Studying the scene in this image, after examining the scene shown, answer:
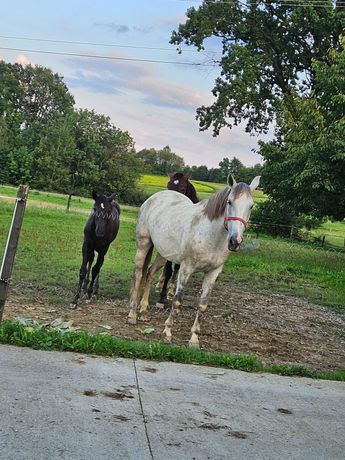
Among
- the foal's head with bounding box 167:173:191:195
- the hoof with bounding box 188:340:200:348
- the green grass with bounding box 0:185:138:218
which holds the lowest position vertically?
the green grass with bounding box 0:185:138:218

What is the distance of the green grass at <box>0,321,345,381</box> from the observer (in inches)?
190

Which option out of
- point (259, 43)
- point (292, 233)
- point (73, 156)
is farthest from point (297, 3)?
point (73, 156)

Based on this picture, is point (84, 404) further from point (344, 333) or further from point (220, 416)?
point (344, 333)

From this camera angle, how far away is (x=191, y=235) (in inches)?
259

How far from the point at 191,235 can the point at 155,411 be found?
3.21 meters

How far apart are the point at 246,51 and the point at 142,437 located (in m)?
23.1

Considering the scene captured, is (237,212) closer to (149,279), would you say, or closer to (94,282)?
(149,279)

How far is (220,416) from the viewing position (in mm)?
3693

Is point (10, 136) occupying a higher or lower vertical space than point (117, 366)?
higher

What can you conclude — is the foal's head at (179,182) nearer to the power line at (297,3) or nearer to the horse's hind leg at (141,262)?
the horse's hind leg at (141,262)

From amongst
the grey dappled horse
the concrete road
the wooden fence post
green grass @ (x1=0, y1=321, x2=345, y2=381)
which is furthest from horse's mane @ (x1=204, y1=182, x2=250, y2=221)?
the wooden fence post

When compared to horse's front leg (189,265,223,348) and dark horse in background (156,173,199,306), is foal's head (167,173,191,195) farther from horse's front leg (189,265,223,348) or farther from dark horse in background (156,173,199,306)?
horse's front leg (189,265,223,348)

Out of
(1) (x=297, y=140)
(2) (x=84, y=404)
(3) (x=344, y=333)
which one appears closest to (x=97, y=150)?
(1) (x=297, y=140)

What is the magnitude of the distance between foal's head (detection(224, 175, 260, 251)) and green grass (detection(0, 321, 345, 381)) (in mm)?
1246
